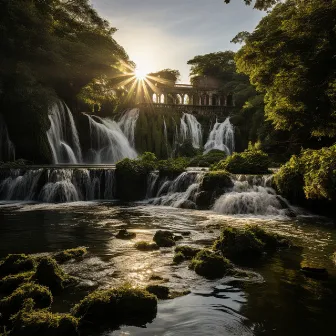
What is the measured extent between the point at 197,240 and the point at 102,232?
3.06 metres

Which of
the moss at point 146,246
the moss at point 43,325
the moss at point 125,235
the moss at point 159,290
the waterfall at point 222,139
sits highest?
the waterfall at point 222,139

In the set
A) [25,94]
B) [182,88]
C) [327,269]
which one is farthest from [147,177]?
[182,88]

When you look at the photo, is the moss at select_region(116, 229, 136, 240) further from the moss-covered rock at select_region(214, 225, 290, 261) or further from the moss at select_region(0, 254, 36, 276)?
the moss at select_region(0, 254, 36, 276)

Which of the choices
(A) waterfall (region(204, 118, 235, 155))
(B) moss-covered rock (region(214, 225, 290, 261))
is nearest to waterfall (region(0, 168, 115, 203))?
(B) moss-covered rock (region(214, 225, 290, 261))

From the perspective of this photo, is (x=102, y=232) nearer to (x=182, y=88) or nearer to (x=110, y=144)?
(x=110, y=144)

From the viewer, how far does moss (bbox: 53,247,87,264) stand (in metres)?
6.96

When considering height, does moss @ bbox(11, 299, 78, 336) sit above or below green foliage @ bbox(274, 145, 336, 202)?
below

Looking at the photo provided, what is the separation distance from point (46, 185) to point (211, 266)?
14694mm

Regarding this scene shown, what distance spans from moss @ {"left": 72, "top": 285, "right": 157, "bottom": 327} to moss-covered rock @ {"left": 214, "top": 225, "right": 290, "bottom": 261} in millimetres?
3203

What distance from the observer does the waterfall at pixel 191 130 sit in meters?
42.9

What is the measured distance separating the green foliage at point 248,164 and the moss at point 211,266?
Result: 13094mm

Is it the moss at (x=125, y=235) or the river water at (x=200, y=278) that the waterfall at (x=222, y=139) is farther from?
the moss at (x=125, y=235)

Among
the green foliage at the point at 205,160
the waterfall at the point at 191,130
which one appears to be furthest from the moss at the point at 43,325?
the waterfall at the point at 191,130

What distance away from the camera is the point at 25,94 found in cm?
2342
